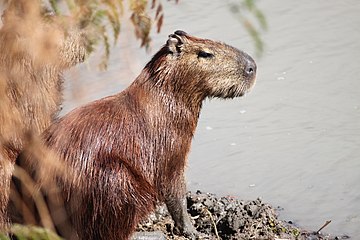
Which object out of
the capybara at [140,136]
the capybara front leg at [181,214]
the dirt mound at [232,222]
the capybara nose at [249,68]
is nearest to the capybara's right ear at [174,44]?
the capybara at [140,136]

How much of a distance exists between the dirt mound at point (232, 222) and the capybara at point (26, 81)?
3.30 ft

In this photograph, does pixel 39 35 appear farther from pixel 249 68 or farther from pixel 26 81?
pixel 249 68

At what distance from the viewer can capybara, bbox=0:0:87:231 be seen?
4633 mm

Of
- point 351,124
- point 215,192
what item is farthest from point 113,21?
point 351,124

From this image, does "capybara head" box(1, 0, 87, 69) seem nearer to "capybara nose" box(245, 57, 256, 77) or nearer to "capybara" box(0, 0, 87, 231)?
"capybara" box(0, 0, 87, 231)

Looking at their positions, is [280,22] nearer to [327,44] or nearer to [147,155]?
[327,44]

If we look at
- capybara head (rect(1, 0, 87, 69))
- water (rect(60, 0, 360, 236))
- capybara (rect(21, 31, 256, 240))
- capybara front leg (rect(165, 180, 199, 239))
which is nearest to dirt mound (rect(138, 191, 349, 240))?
capybara front leg (rect(165, 180, 199, 239))

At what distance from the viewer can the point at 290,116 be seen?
23.8 feet

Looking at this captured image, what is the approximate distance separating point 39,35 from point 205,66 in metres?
1.58

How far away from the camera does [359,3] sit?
8.70 metres

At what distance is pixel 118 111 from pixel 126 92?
0.20 meters

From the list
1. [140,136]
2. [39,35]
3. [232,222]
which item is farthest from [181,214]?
[39,35]

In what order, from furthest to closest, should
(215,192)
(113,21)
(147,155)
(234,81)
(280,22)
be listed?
(280,22) → (215,192) → (234,81) → (147,155) → (113,21)

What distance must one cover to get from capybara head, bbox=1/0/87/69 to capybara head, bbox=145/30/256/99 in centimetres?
56
